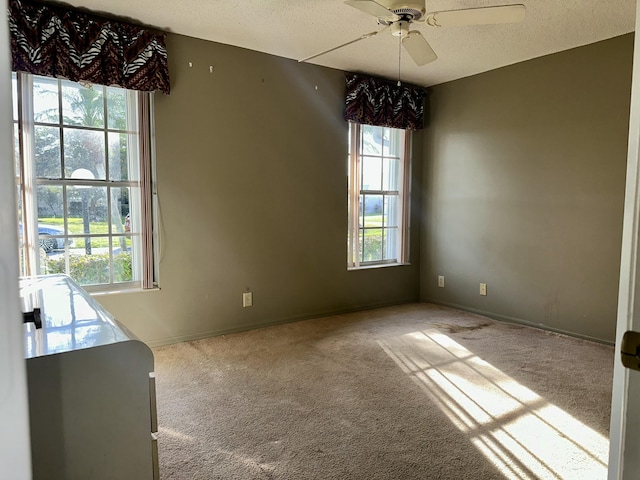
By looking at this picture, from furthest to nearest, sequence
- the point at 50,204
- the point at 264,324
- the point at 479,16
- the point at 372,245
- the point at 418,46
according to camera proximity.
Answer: the point at 372,245
the point at 264,324
the point at 50,204
the point at 418,46
the point at 479,16

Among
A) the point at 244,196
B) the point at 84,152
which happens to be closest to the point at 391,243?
the point at 244,196

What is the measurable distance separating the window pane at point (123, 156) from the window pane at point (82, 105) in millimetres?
154

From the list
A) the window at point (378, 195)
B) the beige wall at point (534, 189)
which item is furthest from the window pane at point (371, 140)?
the beige wall at point (534, 189)

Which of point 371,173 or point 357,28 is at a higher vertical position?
point 357,28

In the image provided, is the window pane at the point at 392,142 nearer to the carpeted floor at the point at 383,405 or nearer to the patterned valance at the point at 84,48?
the carpeted floor at the point at 383,405

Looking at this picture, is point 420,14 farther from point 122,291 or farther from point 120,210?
point 122,291

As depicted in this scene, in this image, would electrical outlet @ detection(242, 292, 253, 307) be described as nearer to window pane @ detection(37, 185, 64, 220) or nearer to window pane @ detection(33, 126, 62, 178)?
window pane @ detection(37, 185, 64, 220)

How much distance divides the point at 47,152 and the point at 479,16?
2958mm

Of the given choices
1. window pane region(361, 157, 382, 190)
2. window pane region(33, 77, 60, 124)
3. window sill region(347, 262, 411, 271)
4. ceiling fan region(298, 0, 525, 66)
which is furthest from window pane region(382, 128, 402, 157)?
window pane region(33, 77, 60, 124)

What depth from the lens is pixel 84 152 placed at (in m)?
3.16

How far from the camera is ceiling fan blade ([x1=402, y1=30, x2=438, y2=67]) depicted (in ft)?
8.56

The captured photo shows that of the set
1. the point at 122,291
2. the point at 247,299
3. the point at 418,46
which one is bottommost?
the point at 247,299

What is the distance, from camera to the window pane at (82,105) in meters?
3.06

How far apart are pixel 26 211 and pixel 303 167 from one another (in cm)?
225
